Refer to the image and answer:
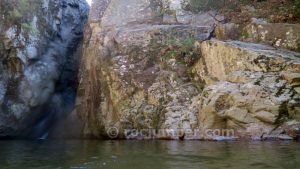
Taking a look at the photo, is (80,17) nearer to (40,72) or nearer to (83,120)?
(40,72)

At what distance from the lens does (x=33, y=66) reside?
17391 millimetres

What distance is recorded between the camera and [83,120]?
17.3 meters

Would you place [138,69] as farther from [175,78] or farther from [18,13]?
[18,13]

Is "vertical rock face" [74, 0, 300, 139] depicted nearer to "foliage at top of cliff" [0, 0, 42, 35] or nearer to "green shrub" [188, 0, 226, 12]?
"green shrub" [188, 0, 226, 12]

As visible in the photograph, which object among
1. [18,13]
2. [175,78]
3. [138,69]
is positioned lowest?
[175,78]

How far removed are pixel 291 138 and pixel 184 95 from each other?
166 inches

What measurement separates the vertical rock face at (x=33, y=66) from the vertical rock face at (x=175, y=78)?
1.87m

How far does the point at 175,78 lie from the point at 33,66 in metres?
6.95

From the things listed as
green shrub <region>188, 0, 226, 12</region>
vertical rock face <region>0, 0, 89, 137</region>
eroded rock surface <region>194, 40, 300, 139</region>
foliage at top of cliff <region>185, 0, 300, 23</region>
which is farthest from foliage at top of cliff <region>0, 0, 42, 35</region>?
eroded rock surface <region>194, 40, 300, 139</region>

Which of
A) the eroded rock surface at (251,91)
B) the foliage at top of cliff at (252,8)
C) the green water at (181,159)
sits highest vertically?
the foliage at top of cliff at (252,8)

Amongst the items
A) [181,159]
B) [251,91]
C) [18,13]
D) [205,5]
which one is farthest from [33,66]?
[181,159]

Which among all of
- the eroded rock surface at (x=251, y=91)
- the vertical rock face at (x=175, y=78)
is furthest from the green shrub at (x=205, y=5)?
the eroded rock surface at (x=251, y=91)

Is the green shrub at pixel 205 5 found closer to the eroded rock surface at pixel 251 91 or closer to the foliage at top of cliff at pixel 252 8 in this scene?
the foliage at top of cliff at pixel 252 8

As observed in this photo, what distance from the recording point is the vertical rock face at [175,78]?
11.5 meters
